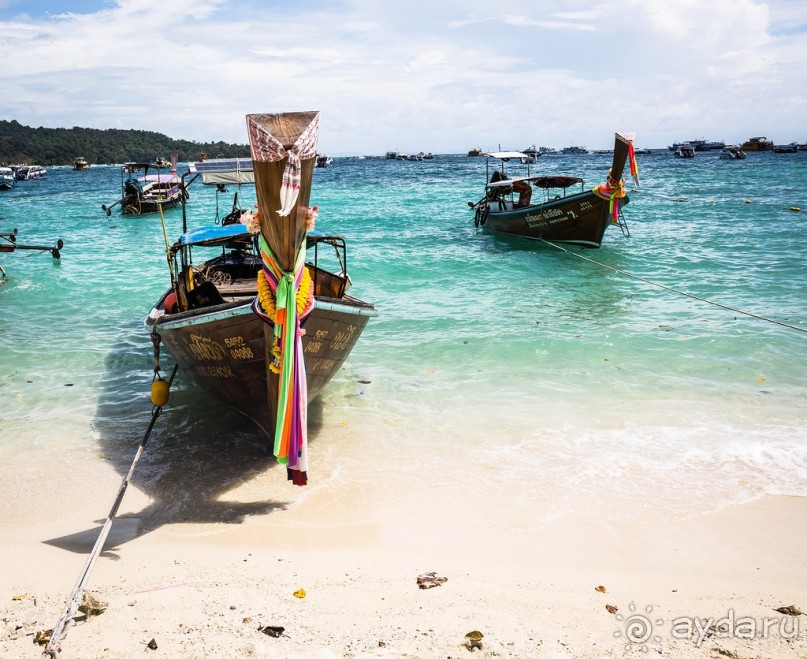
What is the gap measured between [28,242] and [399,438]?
23485 millimetres

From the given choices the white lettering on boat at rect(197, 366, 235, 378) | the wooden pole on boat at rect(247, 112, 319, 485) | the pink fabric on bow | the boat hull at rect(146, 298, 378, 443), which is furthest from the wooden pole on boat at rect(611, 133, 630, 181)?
the pink fabric on bow

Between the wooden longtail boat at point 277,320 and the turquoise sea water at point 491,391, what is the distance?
836mm

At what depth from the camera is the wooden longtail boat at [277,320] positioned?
4.96m

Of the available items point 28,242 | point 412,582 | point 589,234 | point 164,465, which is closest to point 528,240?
point 589,234

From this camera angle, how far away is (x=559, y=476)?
623 centimetres

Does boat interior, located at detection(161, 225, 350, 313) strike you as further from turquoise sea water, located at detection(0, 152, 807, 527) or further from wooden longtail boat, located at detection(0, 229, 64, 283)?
wooden longtail boat, located at detection(0, 229, 64, 283)

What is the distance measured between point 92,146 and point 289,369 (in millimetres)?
142937

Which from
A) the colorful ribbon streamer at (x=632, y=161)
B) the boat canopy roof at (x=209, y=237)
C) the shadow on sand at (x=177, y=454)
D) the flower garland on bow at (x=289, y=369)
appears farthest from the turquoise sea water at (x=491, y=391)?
the colorful ribbon streamer at (x=632, y=161)

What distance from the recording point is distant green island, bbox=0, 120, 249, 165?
379 ft

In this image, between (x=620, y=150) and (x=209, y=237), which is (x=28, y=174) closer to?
(x=620, y=150)

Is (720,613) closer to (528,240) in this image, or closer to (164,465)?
(164,465)

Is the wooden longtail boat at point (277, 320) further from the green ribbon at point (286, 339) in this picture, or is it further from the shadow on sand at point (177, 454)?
the shadow on sand at point (177, 454)

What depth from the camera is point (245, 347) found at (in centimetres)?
605

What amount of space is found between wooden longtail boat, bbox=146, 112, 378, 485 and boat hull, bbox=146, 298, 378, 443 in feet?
0.04
